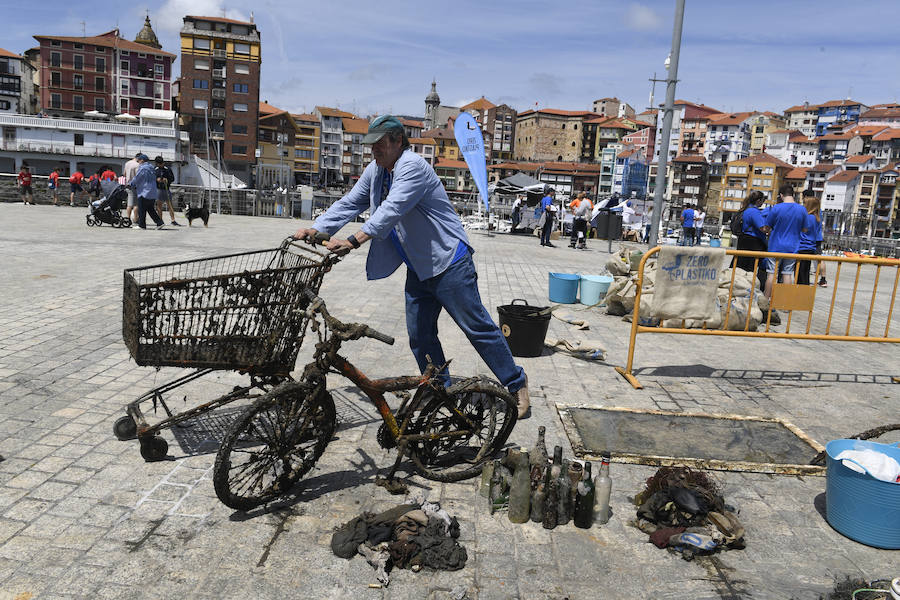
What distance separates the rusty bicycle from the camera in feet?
11.0

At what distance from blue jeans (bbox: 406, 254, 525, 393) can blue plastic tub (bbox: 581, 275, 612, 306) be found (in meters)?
5.91

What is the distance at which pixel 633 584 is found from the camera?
2.95m

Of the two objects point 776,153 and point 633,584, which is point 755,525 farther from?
point 776,153

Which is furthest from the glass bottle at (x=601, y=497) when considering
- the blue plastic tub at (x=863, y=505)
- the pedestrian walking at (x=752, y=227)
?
the pedestrian walking at (x=752, y=227)

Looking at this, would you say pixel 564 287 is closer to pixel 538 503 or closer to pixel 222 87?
pixel 538 503

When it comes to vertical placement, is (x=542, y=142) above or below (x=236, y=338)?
above

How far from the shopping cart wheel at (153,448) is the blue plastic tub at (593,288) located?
24.6 feet

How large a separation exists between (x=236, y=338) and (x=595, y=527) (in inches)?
88.5

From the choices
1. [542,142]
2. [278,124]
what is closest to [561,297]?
[278,124]

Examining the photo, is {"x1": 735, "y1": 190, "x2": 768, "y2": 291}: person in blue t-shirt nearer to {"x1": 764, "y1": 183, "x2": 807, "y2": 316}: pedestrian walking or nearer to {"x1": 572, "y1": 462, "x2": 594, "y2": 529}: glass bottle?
{"x1": 764, "y1": 183, "x2": 807, "y2": 316}: pedestrian walking

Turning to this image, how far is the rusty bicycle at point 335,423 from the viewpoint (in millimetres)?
3363

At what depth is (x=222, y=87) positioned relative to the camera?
87562 millimetres

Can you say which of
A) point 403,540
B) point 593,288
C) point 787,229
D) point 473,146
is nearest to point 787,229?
point 787,229

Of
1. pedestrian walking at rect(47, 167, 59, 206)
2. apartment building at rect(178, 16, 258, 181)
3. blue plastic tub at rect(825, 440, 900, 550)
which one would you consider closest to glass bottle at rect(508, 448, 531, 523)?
blue plastic tub at rect(825, 440, 900, 550)
